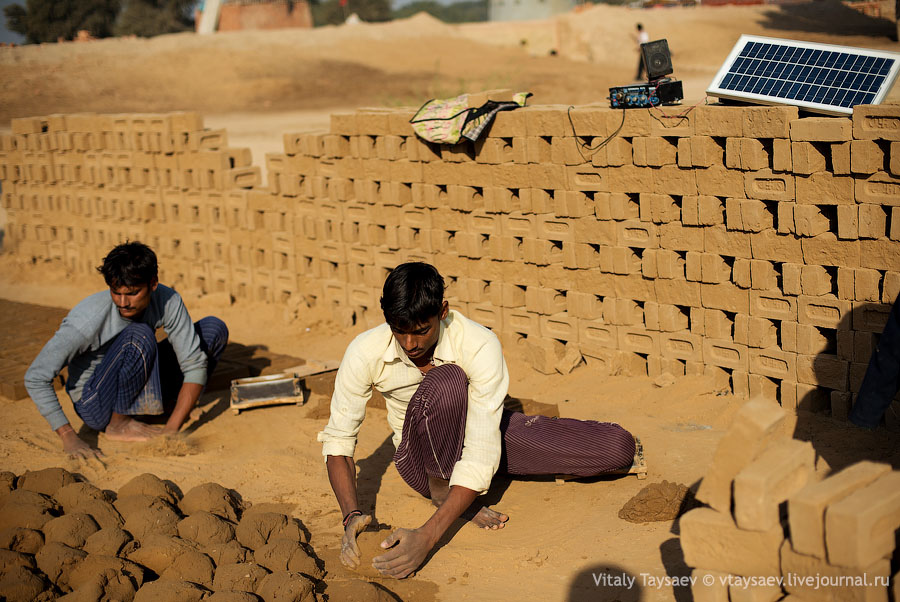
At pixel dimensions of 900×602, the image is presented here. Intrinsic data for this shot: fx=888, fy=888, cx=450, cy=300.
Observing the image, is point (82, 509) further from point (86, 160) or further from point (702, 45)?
point (702, 45)

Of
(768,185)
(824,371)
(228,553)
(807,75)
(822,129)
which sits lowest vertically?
(228,553)

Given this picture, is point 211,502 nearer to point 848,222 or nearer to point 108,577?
point 108,577

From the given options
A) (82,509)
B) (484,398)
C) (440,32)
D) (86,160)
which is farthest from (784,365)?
(440,32)

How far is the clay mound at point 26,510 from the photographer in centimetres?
414

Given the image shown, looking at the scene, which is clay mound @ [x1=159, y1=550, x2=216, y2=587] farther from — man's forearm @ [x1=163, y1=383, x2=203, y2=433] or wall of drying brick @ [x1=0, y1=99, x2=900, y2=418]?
wall of drying brick @ [x1=0, y1=99, x2=900, y2=418]

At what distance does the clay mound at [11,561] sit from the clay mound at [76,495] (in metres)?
0.60

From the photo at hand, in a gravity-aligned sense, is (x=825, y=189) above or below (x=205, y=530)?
above

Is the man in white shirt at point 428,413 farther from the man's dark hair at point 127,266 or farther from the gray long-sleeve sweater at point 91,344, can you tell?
the gray long-sleeve sweater at point 91,344

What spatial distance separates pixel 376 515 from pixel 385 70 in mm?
26547

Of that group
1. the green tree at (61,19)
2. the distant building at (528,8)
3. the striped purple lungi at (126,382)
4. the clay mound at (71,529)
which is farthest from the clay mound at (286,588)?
the green tree at (61,19)

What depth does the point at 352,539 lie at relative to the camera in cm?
369

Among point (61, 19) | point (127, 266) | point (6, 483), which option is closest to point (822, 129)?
point (127, 266)

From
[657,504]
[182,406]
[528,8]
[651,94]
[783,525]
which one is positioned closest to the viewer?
[783,525]

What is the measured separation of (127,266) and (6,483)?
129 cm
